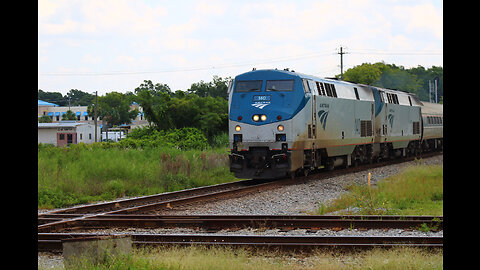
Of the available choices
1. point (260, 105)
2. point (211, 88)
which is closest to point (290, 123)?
point (260, 105)

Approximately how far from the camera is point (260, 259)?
815 cm

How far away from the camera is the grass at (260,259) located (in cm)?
723

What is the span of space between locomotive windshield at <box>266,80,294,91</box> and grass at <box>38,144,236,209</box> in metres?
4.31

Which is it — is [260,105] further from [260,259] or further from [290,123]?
[260,259]

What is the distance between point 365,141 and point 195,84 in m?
38.5

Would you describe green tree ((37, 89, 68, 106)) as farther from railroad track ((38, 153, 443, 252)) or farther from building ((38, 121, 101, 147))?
railroad track ((38, 153, 443, 252))

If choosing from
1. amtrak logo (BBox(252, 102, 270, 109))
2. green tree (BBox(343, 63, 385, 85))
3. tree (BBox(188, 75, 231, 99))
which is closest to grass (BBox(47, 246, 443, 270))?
amtrak logo (BBox(252, 102, 270, 109))

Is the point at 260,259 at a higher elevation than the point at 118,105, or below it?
below

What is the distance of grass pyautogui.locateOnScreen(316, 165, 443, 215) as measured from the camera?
42.8 ft

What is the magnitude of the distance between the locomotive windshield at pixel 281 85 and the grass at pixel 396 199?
13.5 feet

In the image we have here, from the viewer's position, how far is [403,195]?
1570 cm

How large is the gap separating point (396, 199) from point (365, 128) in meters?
11.0
